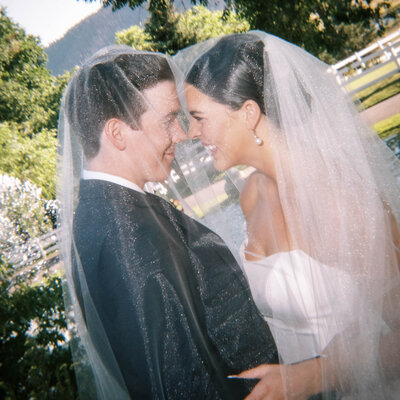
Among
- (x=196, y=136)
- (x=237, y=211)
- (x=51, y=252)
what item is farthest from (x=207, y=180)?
(x=51, y=252)

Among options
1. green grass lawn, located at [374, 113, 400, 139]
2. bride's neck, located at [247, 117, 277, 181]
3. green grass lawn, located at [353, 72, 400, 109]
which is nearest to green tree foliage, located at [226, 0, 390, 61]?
green grass lawn, located at [374, 113, 400, 139]

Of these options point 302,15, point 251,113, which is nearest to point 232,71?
point 251,113

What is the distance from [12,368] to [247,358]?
2.18 m

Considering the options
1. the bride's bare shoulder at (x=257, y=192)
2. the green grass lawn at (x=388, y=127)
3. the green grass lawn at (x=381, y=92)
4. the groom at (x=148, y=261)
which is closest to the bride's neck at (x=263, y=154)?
the bride's bare shoulder at (x=257, y=192)

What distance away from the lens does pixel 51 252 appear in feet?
39.5

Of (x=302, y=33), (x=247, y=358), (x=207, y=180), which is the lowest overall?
(x=247, y=358)

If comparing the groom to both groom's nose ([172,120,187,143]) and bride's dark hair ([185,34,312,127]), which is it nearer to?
groom's nose ([172,120,187,143])

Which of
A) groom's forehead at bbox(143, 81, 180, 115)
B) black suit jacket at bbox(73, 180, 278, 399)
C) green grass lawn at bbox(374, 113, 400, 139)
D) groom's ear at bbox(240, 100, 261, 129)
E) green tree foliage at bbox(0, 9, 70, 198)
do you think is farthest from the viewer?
green tree foliage at bbox(0, 9, 70, 198)

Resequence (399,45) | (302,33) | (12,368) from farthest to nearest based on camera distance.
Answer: (399,45) < (302,33) < (12,368)

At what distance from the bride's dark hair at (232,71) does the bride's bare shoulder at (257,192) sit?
0.65 metres

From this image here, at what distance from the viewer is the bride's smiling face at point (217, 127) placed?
5.84 feet

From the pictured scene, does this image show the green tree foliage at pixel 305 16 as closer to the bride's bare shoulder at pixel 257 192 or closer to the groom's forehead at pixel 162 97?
the bride's bare shoulder at pixel 257 192

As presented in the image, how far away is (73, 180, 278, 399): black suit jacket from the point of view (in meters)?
1.14

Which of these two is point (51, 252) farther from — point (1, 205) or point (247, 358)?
point (247, 358)
